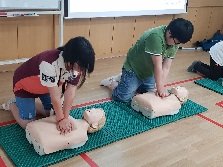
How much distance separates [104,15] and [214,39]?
2.26 meters

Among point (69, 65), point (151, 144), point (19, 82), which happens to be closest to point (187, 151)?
point (151, 144)

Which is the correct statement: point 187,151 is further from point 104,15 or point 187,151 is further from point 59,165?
point 104,15

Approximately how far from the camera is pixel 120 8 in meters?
3.81

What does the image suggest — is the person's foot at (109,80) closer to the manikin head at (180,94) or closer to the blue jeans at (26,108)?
the manikin head at (180,94)

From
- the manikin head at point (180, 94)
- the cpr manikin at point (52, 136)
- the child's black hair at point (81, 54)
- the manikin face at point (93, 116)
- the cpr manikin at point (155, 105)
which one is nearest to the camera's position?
the child's black hair at point (81, 54)

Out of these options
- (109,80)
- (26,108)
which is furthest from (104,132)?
(109,80)

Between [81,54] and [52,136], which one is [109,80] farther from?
[81,54]

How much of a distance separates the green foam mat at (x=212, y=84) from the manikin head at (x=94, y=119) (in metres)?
1.59

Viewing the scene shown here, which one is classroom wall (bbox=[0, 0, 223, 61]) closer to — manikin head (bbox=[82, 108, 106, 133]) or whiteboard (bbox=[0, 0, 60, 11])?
whiteboard (bbox=[0, 0, 60, 11])

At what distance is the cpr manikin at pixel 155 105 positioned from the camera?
2.35 meters

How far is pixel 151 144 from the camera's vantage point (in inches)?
80.7

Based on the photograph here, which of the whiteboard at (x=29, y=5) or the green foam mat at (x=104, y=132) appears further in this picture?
the whiteboard at (x=29, y=5)

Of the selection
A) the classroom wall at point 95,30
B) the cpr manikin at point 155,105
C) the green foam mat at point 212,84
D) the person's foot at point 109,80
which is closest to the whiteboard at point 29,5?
the classroom wall at point 95,30

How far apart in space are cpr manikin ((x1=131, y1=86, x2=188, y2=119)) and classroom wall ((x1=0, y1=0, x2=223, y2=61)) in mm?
1448
